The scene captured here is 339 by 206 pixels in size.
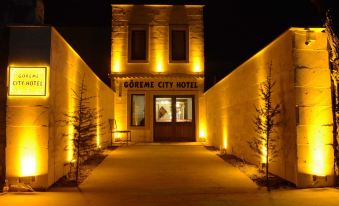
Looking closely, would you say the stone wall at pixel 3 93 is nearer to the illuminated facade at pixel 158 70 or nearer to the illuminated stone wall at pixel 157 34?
the illuminated facade at pixel 158 70

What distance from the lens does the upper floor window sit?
2009cm

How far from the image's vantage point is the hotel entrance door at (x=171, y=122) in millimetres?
19922

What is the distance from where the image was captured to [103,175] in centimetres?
913

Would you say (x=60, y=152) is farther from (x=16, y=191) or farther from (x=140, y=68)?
(x=140, y=68)

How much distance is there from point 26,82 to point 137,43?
13.1m

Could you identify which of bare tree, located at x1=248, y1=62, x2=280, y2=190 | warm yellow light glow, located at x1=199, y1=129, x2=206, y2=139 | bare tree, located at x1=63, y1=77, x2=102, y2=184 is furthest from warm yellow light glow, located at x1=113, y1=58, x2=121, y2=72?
bare tree, located at x1=248, y1=62, x2=280, y2=190

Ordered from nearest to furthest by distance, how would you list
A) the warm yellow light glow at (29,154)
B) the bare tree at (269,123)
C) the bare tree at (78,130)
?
the warm yellow light glow at (29,154), the bare tree at (269,123), the bare tree at (78,130)

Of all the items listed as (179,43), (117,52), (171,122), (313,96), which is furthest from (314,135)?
(117,52)

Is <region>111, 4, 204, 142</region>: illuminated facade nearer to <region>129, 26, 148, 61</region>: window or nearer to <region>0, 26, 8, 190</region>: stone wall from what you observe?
<region>129, 26, 148, 61</region>: window

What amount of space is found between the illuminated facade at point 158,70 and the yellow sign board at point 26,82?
12444mm

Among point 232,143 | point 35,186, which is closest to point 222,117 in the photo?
point 232,143

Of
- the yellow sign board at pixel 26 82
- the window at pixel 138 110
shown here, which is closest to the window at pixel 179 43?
the window at pixel 138 110

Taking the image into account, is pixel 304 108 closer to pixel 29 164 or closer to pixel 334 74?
pixel 334 74

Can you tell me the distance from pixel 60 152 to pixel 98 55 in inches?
558
